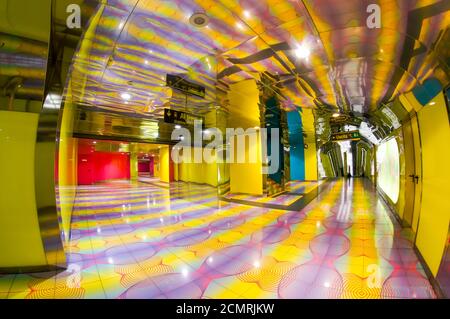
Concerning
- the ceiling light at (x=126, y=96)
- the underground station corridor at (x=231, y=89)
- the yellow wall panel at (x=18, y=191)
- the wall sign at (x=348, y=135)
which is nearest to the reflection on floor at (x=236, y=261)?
the underground station corridor at (x=231, y=89)

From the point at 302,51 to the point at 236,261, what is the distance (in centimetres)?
380

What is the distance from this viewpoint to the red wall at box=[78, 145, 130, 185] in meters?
15.8

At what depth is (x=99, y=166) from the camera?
1852cm

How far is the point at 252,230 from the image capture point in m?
4.18

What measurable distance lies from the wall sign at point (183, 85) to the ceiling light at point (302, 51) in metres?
2.78

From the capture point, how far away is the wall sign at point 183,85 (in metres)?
5.02

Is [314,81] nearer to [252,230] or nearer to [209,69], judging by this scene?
[209,69]

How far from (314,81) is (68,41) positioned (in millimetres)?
4866

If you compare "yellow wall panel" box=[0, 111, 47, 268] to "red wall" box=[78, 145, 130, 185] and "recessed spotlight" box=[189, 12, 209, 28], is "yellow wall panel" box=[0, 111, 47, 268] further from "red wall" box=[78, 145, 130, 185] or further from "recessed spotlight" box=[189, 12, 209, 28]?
"red wall" box=[78, 145, 130, 185]

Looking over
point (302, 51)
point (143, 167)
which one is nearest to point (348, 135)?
point (302, 51)

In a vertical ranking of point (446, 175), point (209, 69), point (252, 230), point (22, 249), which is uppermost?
point (209, 69)

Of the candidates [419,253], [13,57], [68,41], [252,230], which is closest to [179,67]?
[68,41]
